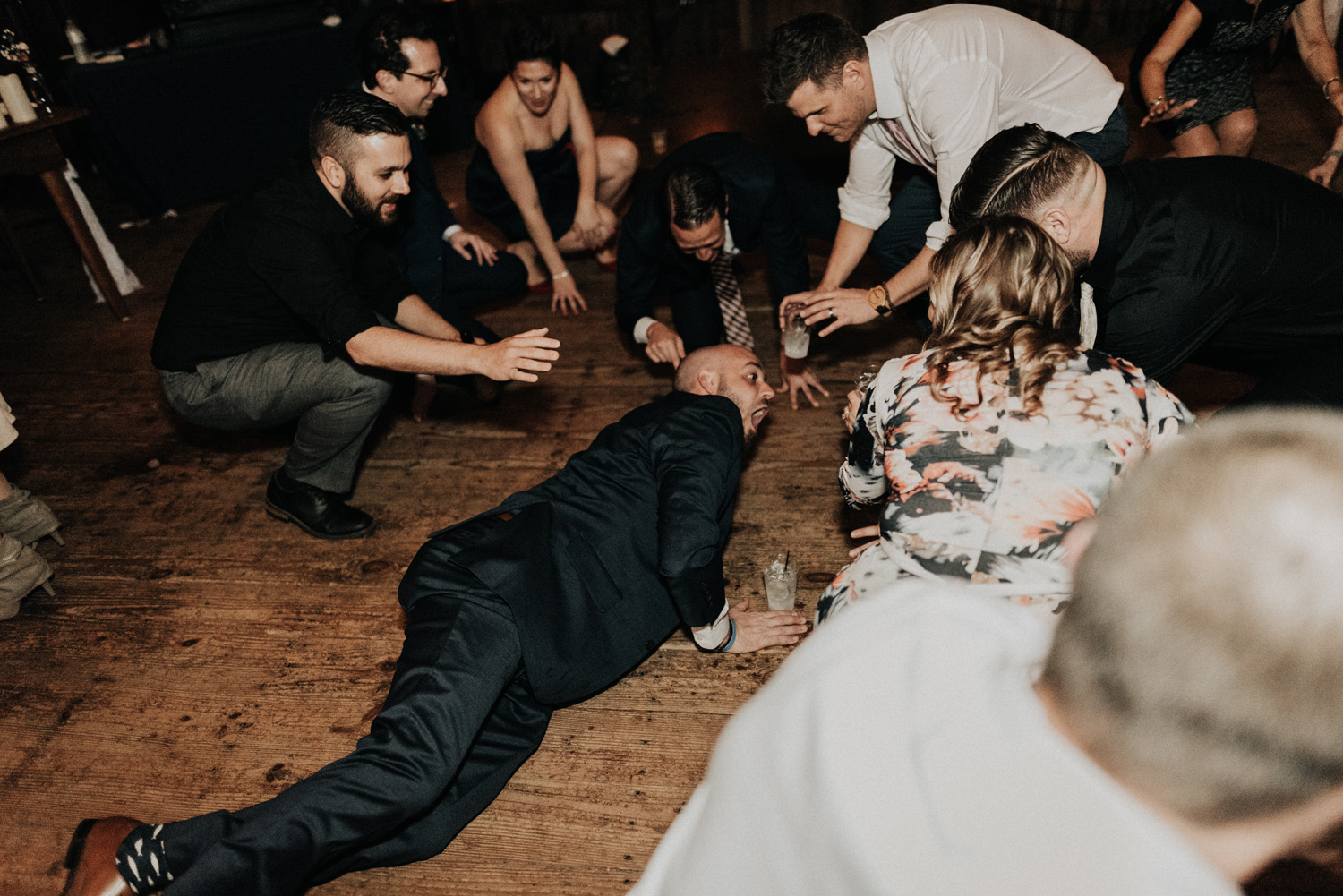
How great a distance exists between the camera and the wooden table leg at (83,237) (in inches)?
129

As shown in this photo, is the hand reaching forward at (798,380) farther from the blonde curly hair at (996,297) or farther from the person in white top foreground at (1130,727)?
the person in white top foreground at (1130,727)

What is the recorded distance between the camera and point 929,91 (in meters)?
1.90

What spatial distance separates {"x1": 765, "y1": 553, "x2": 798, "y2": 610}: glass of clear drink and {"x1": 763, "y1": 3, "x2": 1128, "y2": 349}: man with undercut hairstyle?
0.64 metres

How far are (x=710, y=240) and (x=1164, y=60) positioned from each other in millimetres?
1536

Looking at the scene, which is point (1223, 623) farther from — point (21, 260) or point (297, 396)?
point (21, 260)

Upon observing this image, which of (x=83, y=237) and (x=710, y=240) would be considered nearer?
(x=710, y=240)

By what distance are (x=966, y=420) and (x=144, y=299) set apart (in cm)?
397

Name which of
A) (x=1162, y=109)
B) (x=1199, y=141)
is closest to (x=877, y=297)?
(x=1162, y=109)

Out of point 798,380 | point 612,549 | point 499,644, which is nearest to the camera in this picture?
point 499,644

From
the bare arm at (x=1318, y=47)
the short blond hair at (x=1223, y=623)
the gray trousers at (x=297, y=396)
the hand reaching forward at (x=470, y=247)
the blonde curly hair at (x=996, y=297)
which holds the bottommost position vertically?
the hand reaching forward at (x=470, y=247)

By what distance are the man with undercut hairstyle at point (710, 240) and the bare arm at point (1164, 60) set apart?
3.35ft

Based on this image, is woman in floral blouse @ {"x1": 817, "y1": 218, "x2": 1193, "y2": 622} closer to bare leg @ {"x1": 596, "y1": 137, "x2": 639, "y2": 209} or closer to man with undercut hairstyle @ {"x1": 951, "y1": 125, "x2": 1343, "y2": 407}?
man with undercut hairstyle @ {"x1": 951, "y1": 125, "x2": 1343, "y2": 407}

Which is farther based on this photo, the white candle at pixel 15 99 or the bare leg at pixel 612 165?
the bare leg at pixel 612 165

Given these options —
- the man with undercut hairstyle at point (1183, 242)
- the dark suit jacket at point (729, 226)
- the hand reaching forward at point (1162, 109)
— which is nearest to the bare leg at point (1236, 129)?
the hand reaching forward at point (1162, 109)
